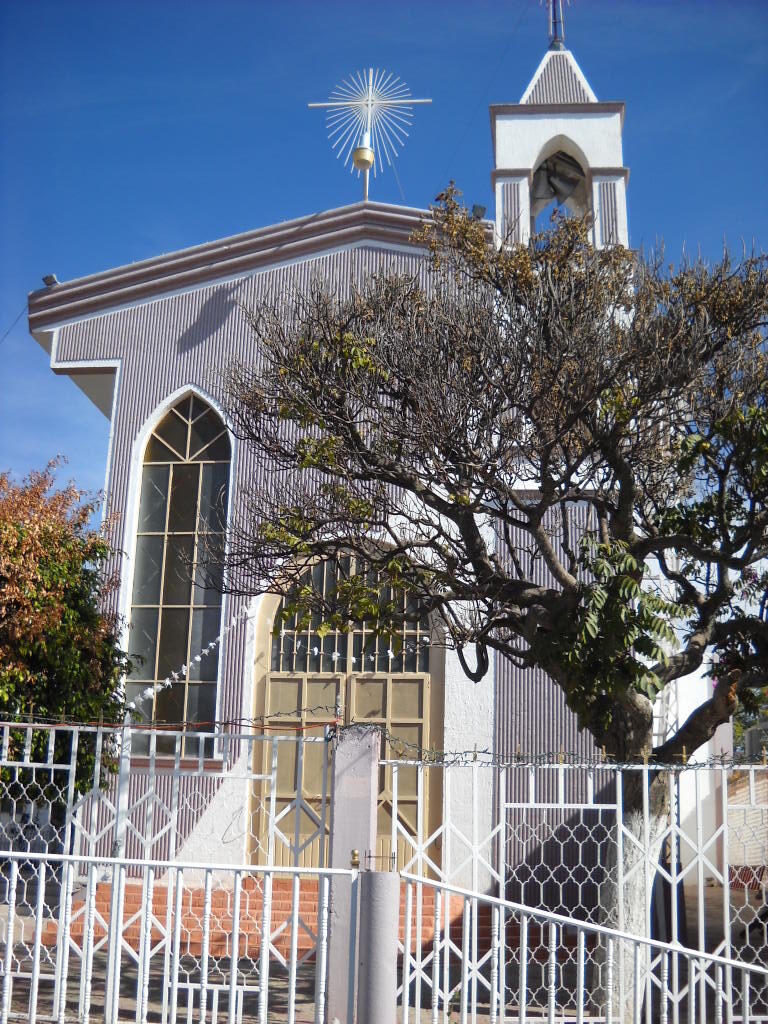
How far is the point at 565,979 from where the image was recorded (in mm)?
8148

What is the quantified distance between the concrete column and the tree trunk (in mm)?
2184

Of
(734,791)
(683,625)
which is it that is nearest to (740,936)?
(683,625)

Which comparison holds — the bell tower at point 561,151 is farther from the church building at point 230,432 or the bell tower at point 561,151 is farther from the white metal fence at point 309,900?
the white metal fence at point 309,900

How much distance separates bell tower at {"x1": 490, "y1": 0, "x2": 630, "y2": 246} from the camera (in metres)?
14.1

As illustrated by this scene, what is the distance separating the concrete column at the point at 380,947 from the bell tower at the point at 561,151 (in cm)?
1028

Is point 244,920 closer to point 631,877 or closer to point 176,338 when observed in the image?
point 631,877

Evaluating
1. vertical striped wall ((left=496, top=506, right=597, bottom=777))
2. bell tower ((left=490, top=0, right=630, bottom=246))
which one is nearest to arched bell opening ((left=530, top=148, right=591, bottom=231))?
bell tower ((left=490, top=0, right=630, bottom=246))

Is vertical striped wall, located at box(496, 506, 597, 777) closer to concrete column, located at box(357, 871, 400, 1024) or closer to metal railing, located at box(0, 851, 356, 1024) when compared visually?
metal railing, located at box(0, 851, 356, 1024)

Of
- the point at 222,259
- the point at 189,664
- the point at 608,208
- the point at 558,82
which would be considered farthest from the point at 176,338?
the point at 558,82

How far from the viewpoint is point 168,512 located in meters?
13.5

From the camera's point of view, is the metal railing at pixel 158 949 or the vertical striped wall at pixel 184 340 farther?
the vertical striped wall at pixel 184 340

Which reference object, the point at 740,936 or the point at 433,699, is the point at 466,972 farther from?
the point at 433,699

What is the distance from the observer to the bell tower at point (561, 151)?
1409cm

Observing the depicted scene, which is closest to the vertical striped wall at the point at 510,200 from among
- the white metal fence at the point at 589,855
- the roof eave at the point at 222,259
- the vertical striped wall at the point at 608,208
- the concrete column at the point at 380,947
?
the vertical striped wall at the point at 608,208
